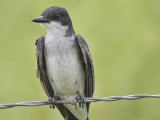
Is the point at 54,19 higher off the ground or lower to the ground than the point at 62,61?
higher

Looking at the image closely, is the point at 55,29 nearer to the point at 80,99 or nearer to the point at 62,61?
the point at 62,61

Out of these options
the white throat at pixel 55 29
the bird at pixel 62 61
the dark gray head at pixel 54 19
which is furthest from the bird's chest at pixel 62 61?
the dark gray head at pixel 54 19

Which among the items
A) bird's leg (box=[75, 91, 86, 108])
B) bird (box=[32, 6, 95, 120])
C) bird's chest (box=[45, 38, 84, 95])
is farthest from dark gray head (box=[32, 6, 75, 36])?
bird's leg (box=[75, 91, 86, 108])

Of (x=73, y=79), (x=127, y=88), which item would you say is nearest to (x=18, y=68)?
(x=127, y=88)

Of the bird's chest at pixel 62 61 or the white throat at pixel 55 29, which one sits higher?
the white throat at pixel 55 29

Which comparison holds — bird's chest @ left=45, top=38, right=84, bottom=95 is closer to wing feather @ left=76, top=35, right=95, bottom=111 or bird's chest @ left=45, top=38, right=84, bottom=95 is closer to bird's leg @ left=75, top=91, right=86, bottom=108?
wing feather @ left=76, top=35, right=95, bottom=111

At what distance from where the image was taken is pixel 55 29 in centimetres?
753

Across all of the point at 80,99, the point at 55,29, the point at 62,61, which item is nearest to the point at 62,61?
the point at 62,61

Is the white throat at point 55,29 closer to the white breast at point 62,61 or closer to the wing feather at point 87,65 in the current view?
the white breast at point 62,61

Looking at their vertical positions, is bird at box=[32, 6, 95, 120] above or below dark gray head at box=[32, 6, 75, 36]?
below

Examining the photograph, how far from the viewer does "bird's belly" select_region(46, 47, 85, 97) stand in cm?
735

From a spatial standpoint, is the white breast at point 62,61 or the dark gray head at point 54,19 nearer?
the white breast at point 62,61

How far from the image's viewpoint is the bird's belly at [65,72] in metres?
7.35

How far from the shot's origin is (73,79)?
753 centimetres
